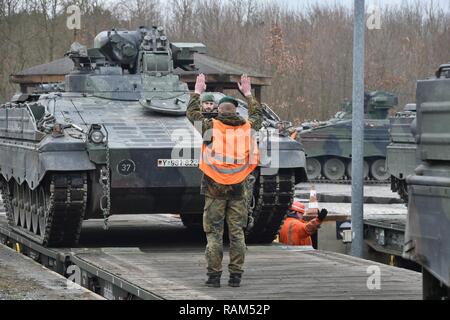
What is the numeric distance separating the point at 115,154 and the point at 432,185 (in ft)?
19.5

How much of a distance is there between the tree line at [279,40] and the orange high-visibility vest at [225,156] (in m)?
24.0

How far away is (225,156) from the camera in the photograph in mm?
9281

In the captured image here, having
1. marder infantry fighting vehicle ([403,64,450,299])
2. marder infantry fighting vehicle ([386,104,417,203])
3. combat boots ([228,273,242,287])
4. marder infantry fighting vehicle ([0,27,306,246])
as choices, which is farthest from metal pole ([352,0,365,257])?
marder infantry fighting vehicle ([403,64,450,299])

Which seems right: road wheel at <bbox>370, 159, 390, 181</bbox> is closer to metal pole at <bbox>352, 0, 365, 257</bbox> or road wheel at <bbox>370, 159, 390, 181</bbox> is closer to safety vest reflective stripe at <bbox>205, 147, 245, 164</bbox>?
metal pole at <bbox>352, 0, 365, 257</bbox>

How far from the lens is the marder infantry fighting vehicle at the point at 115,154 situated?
1202 centimetres

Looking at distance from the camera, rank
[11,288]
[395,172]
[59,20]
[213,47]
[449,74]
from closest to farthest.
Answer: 1. [449,74]
2. [11,288]
3. [395,172]
4. [59,20]
5. [213,47]

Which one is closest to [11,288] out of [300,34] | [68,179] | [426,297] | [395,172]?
[68,179]

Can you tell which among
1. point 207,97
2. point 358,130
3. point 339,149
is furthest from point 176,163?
point 339,149

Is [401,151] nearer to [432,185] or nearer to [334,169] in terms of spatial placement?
[432,185]

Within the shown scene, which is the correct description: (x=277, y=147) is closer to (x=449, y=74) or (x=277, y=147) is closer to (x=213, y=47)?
(x=449, y=74)

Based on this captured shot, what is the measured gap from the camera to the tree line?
3344cm

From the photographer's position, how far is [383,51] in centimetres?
4559

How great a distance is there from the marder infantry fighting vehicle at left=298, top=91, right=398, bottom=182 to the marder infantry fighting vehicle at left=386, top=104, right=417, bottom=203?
43.7 ft

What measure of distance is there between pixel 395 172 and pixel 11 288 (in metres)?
8.23
